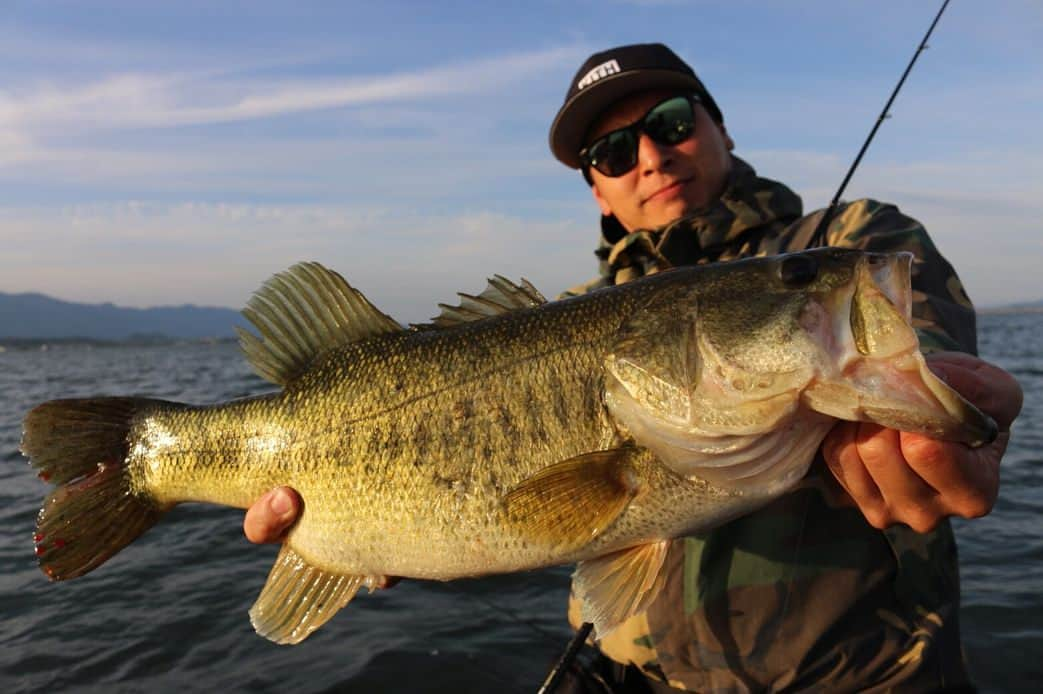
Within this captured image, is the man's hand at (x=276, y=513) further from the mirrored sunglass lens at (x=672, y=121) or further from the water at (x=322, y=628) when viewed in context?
the water at (x=322, y=628)

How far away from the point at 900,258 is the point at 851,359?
316mm

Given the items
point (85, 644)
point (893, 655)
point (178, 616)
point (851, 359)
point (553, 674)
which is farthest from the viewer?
point (178, 616)

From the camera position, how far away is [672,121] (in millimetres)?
4105

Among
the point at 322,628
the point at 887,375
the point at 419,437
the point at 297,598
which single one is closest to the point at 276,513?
the point at 297,598

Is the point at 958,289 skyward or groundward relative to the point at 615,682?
skyward

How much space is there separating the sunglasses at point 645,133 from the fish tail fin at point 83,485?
2.72m

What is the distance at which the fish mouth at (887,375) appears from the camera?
1.80 m

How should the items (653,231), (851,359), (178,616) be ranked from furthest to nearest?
(178,616) < (653,231) < (851,359)

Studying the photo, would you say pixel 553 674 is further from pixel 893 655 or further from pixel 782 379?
pixel 782 379

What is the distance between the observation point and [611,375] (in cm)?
236

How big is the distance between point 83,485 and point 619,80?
3319 millimetres

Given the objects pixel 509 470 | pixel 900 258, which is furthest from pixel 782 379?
pixel 509 470

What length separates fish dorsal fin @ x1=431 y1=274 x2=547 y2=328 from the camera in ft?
9.16

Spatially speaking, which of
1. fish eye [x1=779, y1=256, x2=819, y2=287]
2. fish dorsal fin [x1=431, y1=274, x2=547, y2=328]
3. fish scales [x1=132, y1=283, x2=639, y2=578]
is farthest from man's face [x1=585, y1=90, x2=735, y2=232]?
fish eye [x1=779, y1=256, x2=819, y2=287]
